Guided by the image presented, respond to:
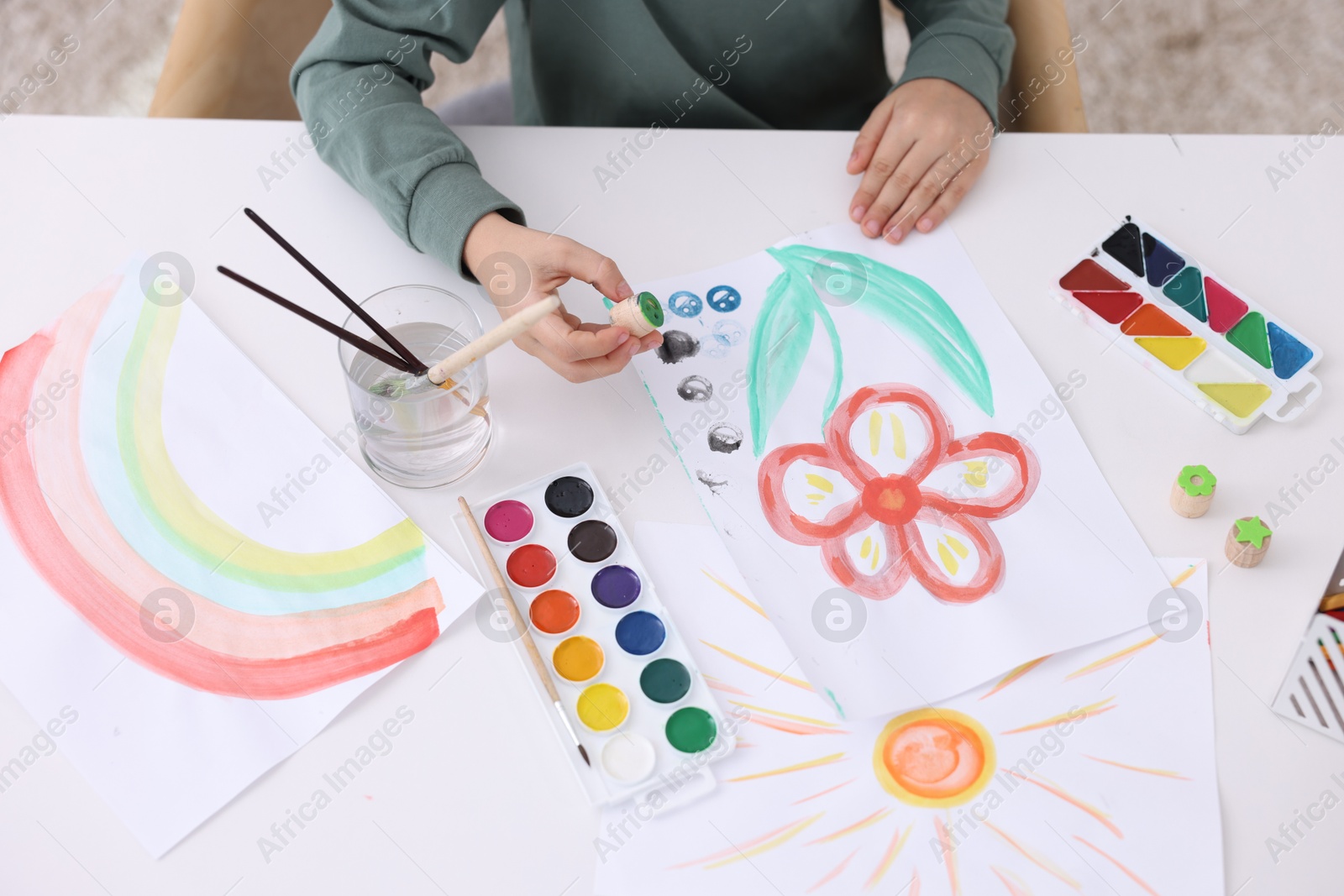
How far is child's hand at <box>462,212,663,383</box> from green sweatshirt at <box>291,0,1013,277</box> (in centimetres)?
2

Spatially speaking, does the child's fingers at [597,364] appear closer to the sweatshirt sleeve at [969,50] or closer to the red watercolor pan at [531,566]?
the red watercolor pan at [531,566]

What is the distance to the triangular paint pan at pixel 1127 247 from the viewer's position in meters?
0.86

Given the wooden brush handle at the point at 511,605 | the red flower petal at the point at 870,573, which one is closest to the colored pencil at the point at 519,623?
the wooden brush handle at the point at 511,605

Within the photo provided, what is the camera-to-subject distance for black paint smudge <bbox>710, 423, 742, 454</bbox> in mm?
775

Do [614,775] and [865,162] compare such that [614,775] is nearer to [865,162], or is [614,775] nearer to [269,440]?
[269,440]

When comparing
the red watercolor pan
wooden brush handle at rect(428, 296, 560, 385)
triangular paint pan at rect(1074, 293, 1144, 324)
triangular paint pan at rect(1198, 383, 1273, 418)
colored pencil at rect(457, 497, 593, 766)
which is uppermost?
triangular paint pan at rect(1074, 293, 1144, 324)

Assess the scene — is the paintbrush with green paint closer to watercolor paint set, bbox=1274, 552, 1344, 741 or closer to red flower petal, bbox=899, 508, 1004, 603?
red flower petal, bbox=899, 508, 1004, 603

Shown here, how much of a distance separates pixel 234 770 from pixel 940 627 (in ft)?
1.59

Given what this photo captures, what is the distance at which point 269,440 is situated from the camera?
2.57 ft

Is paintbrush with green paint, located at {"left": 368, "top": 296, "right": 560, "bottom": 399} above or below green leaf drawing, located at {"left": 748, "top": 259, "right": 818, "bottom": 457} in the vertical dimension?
below

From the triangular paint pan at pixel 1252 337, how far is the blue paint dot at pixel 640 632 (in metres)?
0.52

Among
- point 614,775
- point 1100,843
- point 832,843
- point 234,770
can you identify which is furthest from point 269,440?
point 1100,843

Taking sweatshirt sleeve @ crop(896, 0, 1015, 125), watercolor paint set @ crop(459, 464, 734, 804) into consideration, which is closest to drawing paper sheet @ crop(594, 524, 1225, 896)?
watercolor paint set @ crop(459, 464, 734, 804)

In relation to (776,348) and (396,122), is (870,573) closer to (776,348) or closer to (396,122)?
(776,348)
